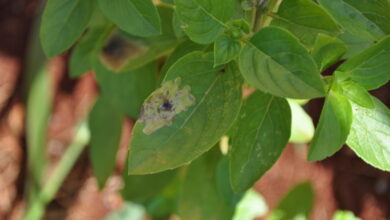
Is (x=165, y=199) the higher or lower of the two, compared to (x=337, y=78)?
lower

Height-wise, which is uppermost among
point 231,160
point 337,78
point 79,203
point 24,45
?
point 337,78

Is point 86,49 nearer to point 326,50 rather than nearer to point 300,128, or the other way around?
point 300,128

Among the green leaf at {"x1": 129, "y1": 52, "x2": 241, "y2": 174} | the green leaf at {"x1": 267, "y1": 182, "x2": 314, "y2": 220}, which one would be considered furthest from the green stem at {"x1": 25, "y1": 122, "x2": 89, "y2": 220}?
the green leaf at {"x1": 129, "y1": 52, "x2": 241, "y2": 174}

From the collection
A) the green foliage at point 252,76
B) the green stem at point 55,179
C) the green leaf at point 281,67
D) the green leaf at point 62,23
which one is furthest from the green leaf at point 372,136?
the green stem at point 55,179

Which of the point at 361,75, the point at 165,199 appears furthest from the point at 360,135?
the point at 165,199

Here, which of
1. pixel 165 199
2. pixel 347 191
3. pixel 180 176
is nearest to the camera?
pixel 180 176

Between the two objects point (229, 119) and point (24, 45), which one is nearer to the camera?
point (229, 119)

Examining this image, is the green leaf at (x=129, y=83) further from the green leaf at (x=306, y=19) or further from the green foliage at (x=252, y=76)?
the green leaf at (x=306, y=19)

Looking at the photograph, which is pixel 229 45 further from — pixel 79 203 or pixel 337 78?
pixel 79 203
